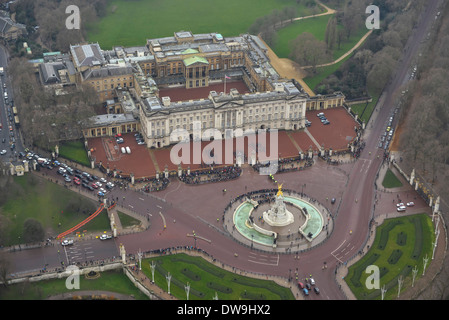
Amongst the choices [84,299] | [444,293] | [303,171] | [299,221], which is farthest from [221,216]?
[444,293]

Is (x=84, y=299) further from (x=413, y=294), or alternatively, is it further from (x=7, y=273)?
(x=413, y=294)

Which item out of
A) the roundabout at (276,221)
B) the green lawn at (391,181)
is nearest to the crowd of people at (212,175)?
the roundabout at (276,221)

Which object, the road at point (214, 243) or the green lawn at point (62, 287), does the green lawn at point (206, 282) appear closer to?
the road at point (214, 243)

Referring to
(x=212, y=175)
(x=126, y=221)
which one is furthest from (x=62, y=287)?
(x=212, y=175)

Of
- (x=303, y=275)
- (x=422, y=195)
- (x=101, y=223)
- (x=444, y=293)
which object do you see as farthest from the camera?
(x=422, y=195)

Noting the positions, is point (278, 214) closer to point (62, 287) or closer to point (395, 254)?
point (395, 254)

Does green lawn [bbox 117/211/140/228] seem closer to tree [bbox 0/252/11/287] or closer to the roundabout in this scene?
the roundabout

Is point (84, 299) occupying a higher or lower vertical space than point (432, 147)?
lower

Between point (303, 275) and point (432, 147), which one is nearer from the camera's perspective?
point (303, 275)
